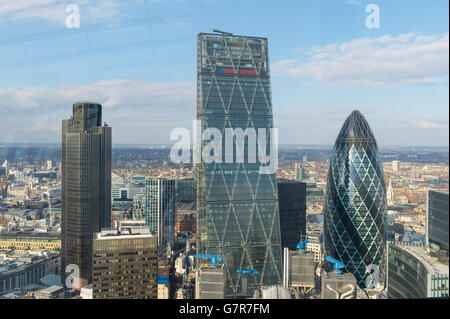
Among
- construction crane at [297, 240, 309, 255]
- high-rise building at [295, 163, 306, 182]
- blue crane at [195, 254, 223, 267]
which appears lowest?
blue crane at [195, 254, 223, 267]


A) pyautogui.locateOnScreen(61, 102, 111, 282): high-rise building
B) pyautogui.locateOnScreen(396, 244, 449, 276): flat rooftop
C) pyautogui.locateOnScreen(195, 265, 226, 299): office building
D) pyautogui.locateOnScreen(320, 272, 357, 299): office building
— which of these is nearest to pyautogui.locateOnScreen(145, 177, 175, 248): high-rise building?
pyautogui.locateOnScreen(61, 102, 111, 282): high-rise building

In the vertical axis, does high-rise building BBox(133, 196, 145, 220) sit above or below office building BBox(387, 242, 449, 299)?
above

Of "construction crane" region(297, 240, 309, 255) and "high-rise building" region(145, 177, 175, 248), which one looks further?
"high-rise building" region(145, 177, 175, 248)

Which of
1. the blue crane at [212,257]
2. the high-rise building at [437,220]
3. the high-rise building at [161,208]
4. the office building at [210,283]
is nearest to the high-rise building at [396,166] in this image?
the high-rise building at [437,220]

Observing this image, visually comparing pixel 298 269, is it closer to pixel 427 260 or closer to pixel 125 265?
pixel 427 260

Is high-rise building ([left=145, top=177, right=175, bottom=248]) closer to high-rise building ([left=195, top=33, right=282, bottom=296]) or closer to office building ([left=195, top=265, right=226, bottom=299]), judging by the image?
high-rise building ([left=195, top=33, right=282, bottom=296])

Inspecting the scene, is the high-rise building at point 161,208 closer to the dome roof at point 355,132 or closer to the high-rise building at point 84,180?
the high-rise building at point 84,180

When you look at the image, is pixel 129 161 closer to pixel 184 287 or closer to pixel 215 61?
pixel 184 287
